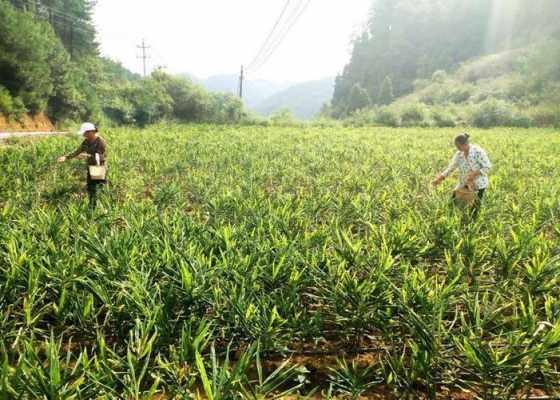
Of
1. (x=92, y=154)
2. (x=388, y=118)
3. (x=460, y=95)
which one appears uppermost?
(x=460, y=95)

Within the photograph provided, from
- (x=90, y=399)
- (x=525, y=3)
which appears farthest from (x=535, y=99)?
(x=525, y=3)

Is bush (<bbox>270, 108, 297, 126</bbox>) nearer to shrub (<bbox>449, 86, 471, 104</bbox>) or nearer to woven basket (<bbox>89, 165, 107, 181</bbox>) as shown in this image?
shrub (<bbox>449, 86, 471, 104</bbox>)

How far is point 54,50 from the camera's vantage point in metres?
26.6

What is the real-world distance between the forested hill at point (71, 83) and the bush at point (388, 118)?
16648 millimetres

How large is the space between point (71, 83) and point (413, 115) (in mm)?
32409

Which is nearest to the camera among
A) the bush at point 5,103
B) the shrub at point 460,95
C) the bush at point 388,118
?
the bush at point 5,103

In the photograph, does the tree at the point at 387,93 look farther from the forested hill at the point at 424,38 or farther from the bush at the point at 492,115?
the bush at the point at 492,115

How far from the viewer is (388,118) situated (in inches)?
1436

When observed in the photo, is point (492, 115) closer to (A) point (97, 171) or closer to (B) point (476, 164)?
(B) point (476, 164)

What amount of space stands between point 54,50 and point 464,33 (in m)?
87.5

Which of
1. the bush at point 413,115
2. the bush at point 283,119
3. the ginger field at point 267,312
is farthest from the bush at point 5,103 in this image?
the bush at point 413,115

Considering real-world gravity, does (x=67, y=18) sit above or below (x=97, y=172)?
above

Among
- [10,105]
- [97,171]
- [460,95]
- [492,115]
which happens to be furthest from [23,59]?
[460,95]

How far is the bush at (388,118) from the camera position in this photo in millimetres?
35219
